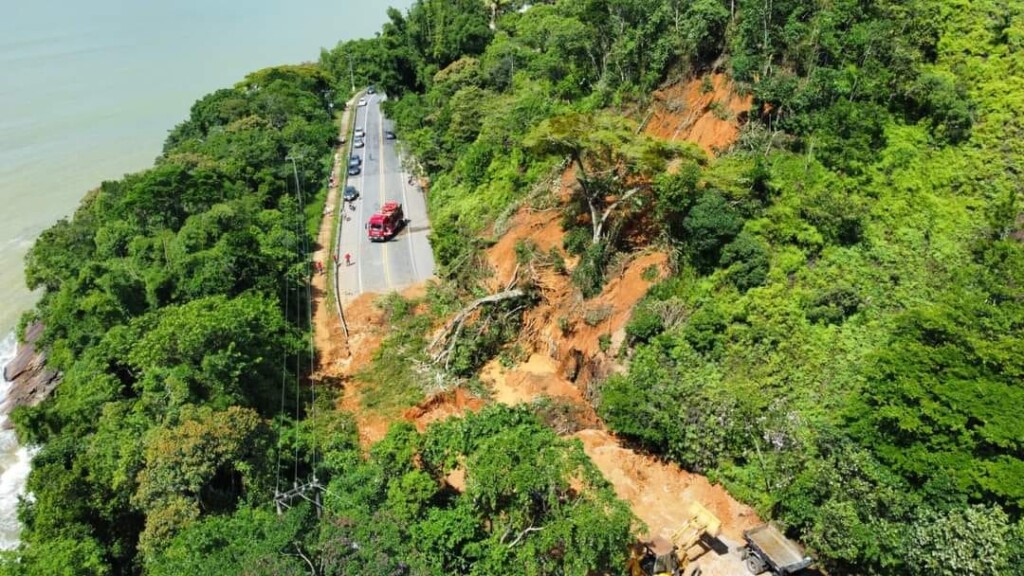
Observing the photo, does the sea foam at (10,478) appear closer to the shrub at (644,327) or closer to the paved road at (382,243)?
the paved road at (382,243)

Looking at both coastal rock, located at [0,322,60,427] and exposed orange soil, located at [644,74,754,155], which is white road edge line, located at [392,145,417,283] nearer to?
exposed orange soil, located at [644,74,754,155]

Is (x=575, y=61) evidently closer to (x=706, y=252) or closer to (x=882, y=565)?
(x=706, y=252)

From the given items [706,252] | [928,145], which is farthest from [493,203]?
[928,145]

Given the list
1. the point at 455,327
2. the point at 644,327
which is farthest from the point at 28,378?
the point at 644,327

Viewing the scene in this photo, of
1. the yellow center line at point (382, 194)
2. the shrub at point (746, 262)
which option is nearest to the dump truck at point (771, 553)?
the shrub at point (746, 262)

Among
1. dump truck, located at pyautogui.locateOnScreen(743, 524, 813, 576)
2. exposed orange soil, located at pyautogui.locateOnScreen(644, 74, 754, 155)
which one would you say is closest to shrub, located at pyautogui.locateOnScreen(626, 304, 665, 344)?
dump truck, located at pyautogui.locateOnScreen(743, 524, 813, 576)

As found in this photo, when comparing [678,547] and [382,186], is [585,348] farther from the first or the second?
[382,186]
